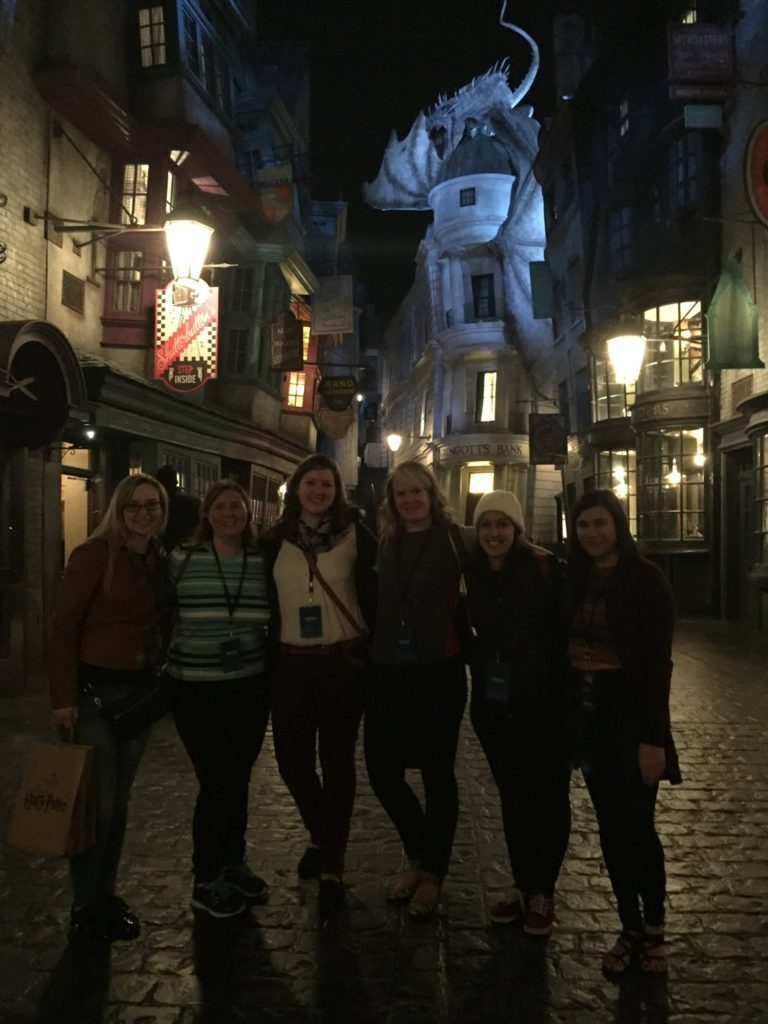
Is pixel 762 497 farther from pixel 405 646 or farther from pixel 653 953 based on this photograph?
pixel 653 953

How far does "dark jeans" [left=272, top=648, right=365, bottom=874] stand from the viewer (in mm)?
4477

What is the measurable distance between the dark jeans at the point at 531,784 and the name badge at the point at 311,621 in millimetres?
845

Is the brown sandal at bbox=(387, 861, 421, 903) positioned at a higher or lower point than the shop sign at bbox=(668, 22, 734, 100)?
lower

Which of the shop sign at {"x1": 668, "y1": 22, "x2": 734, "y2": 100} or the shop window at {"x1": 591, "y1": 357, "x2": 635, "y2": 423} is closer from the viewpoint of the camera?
the shop sign at {"x1": 668, "y1": 22, "x2": 734, "y2": 100}

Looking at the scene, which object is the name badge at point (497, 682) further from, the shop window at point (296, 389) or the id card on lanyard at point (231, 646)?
the shop window at point (296, 389)

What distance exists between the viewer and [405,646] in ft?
14.1

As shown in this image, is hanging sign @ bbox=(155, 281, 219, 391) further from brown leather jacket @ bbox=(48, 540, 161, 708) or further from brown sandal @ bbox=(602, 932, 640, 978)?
brown sandal @ bbox=(602, 932, 640, 978)

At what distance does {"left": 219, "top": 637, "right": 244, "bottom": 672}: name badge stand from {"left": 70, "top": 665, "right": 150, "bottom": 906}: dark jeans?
1.32ft

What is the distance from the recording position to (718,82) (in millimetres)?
15094

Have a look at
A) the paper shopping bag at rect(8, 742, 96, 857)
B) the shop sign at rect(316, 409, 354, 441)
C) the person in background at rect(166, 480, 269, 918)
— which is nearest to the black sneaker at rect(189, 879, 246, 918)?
the person in background at rect(166, 480, 269, 918)

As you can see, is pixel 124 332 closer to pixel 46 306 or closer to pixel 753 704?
pixel 46 306

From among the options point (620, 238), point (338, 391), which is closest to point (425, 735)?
point (338, 391)

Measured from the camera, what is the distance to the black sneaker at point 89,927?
3961 mm

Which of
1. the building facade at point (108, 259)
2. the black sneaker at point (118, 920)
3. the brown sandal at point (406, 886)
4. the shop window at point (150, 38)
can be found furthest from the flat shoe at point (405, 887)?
the shop window at point (150, 38)
